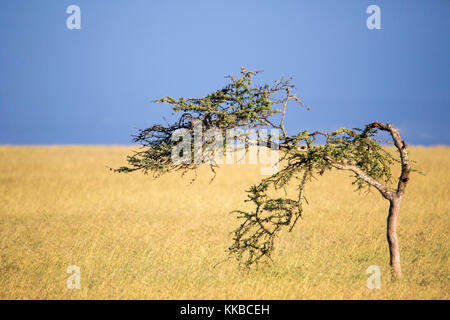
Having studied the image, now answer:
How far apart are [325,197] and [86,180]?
1807 cm

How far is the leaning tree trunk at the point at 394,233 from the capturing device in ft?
39.0

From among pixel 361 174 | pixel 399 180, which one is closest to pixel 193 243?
pixel 361 174

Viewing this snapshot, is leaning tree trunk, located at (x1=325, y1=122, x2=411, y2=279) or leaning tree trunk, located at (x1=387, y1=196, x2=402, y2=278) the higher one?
leaning tree trunk, located at (x1=325, y1=122, x2=411, y2=279)

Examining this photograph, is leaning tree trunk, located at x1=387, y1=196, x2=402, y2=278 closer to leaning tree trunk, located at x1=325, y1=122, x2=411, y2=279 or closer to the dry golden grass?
leaning tree trunk, located at x1=325, y1=122, x2=411, y2=279

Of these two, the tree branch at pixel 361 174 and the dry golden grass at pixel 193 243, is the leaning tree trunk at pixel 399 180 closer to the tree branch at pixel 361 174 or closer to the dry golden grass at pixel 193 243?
the tree branch at pixel 361 174

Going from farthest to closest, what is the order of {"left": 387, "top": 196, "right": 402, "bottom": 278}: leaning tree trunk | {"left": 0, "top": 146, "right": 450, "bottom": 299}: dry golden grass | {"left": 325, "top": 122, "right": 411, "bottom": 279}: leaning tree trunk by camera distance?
1. {"left": 387, "top": 196, "right": 402, "bottom": 278}: leaning tree trunk
2. {"left": 325, "top": 122, "right": 411, "bottom": 279}: leaning tree trunk
3. {"left": 0, "top": 146, "right": 450, "bottom": 299}: dry golden grass

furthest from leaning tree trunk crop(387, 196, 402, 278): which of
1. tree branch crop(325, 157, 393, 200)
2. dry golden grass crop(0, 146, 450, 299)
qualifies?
dry golden grass crop(0, 146, 450, 299)

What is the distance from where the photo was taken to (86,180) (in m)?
35.3

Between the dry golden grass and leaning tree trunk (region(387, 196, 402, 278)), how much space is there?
325 mm

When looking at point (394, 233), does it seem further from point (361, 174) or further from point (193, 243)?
point (193, 243)

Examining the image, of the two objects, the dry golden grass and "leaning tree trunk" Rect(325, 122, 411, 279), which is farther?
"leaning tree trunk" Rect(325, 122, 411, 279)

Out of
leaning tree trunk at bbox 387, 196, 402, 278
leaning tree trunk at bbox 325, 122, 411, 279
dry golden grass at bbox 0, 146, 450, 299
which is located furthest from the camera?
leaning tree trunk at bbox 387, 196, 402, 278

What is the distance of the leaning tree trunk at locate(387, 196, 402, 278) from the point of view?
468 inches

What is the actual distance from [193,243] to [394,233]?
23.7 ft
